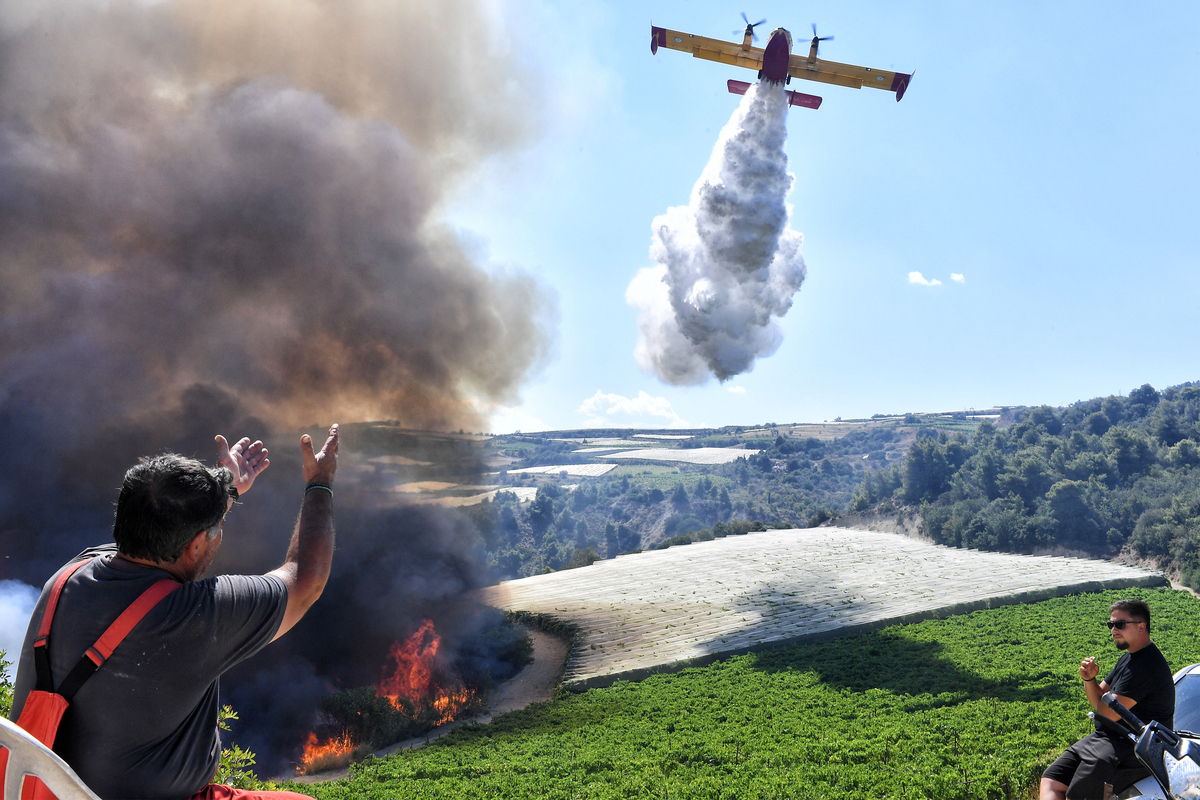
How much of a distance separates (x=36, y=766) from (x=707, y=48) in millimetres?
31011

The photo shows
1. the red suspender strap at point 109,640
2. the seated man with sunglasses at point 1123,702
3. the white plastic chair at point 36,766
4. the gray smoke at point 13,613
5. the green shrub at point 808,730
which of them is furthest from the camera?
the gray smoke at point 13,613

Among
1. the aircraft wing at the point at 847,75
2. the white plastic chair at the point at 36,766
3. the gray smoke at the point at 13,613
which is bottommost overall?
the gray smoke at the point at 13,613

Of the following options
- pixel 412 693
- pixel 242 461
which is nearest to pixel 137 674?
pixel 242 461

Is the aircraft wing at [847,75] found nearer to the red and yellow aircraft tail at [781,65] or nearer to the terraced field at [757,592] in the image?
the red and yellow aircraft tail at [781,65]

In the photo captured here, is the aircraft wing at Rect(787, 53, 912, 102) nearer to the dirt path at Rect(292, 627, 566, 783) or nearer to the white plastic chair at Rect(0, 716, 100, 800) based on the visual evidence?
the dirt path at Rect(292, 627, 566, 783)

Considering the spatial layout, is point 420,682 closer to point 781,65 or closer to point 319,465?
point 319,465

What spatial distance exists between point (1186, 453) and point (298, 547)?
70.8 meters

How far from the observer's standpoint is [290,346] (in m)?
25.4

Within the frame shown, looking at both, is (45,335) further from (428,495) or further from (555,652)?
(555,652)

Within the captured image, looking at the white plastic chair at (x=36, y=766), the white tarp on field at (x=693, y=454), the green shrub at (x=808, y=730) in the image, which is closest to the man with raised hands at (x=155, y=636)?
the white plastic chair at (x=36, y=766)

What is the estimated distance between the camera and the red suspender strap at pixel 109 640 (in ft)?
6.40

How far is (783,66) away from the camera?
26.9 m

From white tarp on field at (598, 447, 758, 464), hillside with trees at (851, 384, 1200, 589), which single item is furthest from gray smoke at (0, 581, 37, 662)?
white tarp on field at (598, 447, 758, 464)

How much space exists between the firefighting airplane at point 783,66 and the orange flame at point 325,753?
27795 millimetres
